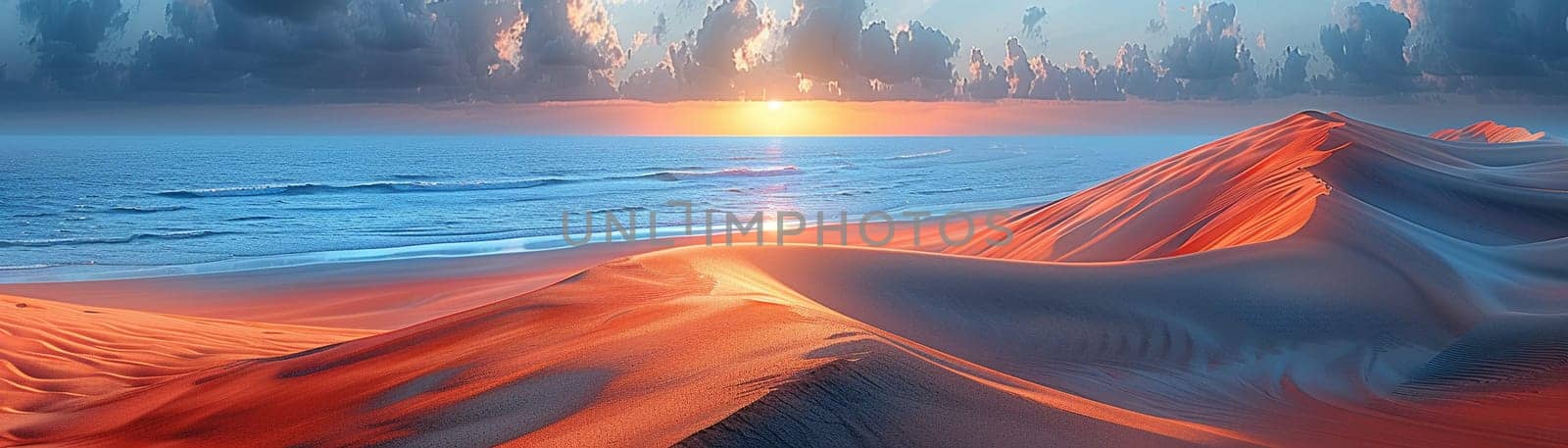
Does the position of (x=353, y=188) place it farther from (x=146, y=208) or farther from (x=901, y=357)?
(x=901, y=357)

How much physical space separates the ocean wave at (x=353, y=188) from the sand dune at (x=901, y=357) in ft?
122

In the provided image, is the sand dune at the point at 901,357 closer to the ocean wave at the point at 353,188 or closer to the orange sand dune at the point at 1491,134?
the orange sand dune at the point at 1491,134

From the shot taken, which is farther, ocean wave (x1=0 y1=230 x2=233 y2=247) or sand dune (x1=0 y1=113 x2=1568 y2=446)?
ocean wave (x1=0 y1=230 x2=233 y2=247)

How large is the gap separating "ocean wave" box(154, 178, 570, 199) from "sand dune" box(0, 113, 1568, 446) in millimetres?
37062

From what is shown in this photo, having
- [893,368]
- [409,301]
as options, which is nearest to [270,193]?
[409,301]

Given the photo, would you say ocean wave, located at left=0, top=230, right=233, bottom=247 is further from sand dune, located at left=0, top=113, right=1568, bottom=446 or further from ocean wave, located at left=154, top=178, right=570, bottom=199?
ocean wave, located at left=154, top=178, right=570, bottom=199

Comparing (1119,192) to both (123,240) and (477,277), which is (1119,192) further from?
(123,240)

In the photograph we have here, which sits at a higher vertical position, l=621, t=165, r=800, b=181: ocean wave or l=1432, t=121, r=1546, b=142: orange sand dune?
l=1432, t=121, r=1546, b=142: orange sand dune

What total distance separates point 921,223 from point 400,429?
25.0 metres

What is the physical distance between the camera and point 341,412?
547 cm

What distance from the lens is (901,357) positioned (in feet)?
15.6

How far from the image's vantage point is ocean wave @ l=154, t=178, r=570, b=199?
4562cm

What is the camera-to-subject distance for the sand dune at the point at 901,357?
4367 mm

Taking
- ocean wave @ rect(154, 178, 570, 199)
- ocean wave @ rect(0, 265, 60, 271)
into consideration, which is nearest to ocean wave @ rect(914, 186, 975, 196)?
ocean wave @ rect(154, 178, 570, 199)
